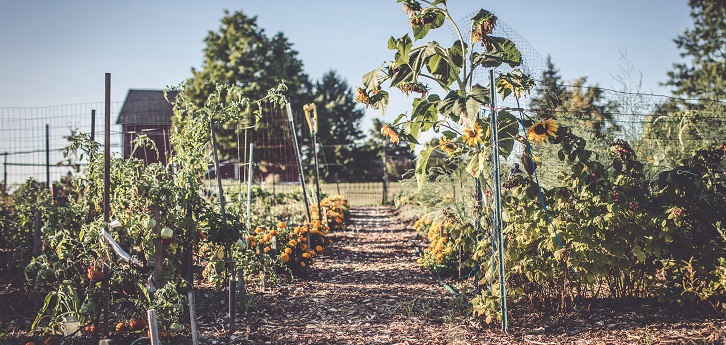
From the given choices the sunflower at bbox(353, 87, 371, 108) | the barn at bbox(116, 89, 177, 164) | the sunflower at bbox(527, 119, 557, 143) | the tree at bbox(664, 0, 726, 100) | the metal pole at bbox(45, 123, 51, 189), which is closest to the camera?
the sunflower at bbox(527, 119, 557, 143)

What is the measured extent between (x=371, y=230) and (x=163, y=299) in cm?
639

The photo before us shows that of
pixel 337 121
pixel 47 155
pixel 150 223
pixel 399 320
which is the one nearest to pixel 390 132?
pixel 399 320

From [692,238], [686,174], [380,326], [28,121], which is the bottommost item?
[380,326]

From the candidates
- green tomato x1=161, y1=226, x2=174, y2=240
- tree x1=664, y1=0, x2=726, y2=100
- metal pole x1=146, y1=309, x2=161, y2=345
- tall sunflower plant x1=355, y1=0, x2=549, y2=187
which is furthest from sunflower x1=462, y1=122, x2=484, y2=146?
tree x1=664, y1=0, x2=726, y2=100

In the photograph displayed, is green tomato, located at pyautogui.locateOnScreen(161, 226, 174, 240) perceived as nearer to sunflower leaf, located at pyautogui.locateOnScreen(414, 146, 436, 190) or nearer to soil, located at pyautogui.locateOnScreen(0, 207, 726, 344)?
soil, located at pyautogui.locateOnScreen(0, 207, 726, 344)

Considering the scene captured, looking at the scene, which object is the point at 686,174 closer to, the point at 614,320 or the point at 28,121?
the point at 614,320

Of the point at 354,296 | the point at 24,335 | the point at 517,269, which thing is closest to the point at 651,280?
the point at 517,269

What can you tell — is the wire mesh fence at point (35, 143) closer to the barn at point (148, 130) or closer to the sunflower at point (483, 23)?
the barn at point (148, 130)

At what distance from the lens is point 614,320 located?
3256 millimetres

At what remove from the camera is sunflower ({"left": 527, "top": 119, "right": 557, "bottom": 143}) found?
9.99 feet

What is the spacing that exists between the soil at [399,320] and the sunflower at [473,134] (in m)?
1.13

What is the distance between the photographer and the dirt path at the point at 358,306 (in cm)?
326

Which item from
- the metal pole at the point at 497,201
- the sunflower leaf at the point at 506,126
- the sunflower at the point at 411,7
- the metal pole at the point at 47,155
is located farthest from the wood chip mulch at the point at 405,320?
the metal pole at the point at 47,155

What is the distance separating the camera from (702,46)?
1808cm
